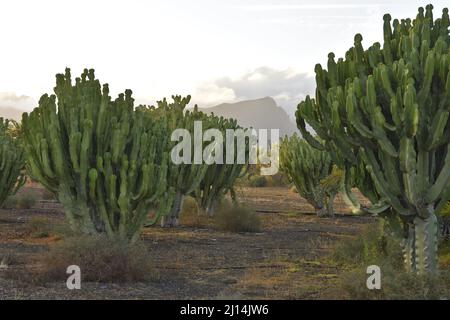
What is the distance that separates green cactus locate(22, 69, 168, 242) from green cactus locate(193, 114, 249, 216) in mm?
6585

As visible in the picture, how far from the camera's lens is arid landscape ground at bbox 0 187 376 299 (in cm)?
809

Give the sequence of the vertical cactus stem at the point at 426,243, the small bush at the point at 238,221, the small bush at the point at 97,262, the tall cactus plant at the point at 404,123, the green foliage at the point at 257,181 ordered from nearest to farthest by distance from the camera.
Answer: the tall cactus plant at the point at 404,123 → the vertical cactus stem at the point at 426,243 → the small bush at the point at 97,262 → the small bush at the point at 238,221 → the green foliage at the point at 257,181

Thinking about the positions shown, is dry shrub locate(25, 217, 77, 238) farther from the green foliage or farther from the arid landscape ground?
the green foliage

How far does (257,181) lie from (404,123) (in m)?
33.5

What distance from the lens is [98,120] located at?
11.1m

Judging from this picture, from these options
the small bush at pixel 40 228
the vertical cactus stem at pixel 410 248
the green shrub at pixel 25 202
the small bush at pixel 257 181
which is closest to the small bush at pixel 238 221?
the small bush at pixel 40 228

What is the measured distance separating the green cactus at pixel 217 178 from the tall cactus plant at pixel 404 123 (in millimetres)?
9805

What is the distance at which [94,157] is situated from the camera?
440 inches

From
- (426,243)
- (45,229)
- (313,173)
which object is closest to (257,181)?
(313,173)

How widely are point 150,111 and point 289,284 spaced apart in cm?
1284

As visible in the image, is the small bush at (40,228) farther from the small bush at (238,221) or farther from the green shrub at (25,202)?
the green shrub at (25,202)

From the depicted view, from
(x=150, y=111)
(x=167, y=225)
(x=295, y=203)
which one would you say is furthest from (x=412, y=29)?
(x=295, y=203)

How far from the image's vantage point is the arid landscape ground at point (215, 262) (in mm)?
8094
